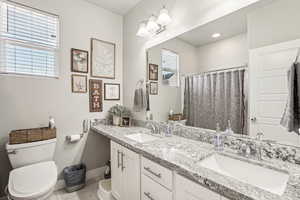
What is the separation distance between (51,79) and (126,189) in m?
1.67

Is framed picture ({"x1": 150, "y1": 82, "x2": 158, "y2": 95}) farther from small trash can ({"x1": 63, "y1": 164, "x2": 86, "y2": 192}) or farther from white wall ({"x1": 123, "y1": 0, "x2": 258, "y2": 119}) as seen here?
small trash can ({"x1": 63, "y1": 164, "x2": 86, "y2": 192})

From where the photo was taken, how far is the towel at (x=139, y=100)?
221 cm

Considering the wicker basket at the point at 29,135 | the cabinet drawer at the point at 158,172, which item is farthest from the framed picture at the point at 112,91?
the cabinet drawer at the point at 158,172

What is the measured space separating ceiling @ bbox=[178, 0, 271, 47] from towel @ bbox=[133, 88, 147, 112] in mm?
946

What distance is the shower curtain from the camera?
1.24m

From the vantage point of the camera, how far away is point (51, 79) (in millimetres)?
2014

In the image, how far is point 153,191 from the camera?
1.14 metres

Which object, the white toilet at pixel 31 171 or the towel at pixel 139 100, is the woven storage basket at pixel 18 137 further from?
the towel at pixel 139 100

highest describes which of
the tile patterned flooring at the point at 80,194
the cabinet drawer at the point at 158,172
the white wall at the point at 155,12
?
the white wall at the point at 155,12

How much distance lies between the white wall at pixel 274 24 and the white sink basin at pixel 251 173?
2.78 feet

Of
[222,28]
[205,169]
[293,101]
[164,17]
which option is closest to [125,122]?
[164,17]

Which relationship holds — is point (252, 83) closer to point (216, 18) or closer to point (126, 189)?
point (216, 18)

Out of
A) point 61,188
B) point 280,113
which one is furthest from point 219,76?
point 61,188

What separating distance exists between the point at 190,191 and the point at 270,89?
0.88m
